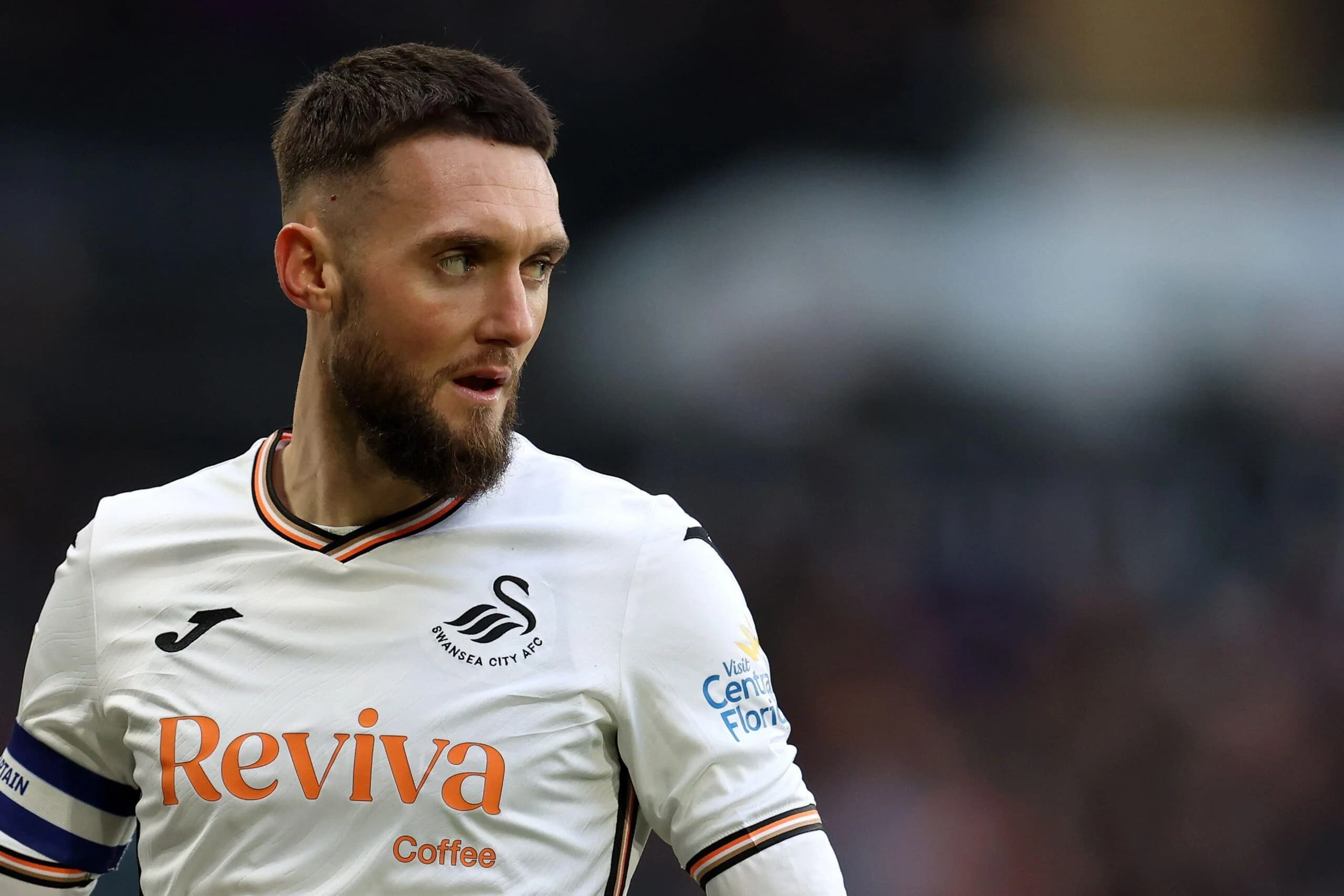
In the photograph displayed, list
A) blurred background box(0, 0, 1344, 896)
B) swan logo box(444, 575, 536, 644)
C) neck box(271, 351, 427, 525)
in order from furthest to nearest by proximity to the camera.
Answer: blurred background box(0, 0, 1344, 896) < neck box(271, 351, 427, 525) < swan logo box(444, 575, 536, 644)

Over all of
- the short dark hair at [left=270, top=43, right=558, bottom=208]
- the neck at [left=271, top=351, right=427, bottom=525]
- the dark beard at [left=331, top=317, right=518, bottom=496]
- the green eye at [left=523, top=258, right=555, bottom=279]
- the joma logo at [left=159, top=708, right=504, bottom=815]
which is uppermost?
the short dark hair at [left=270, top=43, right=558, bottom=208]

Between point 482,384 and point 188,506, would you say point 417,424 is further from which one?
point 188,506

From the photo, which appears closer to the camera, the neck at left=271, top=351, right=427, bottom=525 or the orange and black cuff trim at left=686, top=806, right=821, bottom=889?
the orange and black cuff trim at left=686, top=806, right=821, bottom=889

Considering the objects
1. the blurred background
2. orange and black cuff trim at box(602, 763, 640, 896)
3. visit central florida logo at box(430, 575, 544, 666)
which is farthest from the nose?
the blurred background

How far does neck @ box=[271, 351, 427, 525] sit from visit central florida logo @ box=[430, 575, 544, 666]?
20cm

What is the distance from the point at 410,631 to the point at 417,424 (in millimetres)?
268

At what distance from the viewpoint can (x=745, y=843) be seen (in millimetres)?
1687

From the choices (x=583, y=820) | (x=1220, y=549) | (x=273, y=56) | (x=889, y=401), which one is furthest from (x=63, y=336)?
(x=1220, y=549)

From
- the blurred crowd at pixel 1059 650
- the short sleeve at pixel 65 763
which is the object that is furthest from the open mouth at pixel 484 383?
the blurred crowd at pixel 1059 650

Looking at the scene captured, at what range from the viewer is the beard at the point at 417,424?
72.2 inches

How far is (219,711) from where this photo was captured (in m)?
1.79

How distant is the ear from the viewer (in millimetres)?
1889

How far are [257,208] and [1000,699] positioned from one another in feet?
10.2

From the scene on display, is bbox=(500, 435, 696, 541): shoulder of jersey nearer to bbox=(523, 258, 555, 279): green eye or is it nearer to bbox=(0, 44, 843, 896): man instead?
bbox=(0, 44, 843, 896): man
